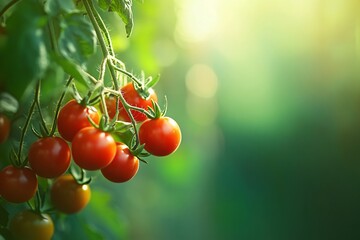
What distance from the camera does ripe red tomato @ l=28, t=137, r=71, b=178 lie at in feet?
2.92

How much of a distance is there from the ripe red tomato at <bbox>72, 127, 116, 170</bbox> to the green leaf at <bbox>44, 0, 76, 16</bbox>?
18 centimetres

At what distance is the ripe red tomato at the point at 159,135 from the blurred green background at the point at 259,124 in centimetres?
235

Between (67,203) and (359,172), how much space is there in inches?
163

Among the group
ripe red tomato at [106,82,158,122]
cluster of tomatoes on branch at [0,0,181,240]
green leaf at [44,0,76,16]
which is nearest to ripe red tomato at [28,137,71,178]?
cluster of tomatoes on branch at [0,0,181,240]

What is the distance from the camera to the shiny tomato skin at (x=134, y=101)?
97cm

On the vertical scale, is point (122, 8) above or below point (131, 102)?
above

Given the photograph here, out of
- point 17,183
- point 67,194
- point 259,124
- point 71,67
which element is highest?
point 71,67

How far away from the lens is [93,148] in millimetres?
847

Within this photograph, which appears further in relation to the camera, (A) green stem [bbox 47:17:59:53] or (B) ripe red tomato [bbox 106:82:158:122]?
(B) ripe red tomato [bbox 106:82:158:122]

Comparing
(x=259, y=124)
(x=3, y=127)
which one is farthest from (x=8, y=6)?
(x=259, y=124)

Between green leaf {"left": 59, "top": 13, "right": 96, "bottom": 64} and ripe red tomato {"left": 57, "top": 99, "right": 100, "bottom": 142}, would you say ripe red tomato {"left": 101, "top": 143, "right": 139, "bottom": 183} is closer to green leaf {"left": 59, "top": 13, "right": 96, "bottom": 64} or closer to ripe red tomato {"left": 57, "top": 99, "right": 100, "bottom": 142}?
ripe red tomato {"left": 57, "top": 99, "right": 100, "bottom": 142}

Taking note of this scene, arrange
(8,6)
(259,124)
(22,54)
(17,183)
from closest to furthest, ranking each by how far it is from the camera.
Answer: (22,54) → (8,6) → (17,183) → (259,124)

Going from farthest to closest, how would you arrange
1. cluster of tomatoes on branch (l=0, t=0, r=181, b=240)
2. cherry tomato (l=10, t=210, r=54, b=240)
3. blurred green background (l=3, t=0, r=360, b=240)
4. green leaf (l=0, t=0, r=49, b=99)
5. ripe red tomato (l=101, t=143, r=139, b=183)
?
blurred green background (l=3, t=0, r=360, b=240)
cherry tomato (l=10, t=210, r=54, b=240)
ripe red tomato (l=101, t=143, r=139, b=183)
cluster of tomatoes on branch (l=0, t=0, r=181, b=240)
green leaf (l=0, t=0, r=49, b=99)

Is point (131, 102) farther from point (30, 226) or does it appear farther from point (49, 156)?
point (30, 226)
